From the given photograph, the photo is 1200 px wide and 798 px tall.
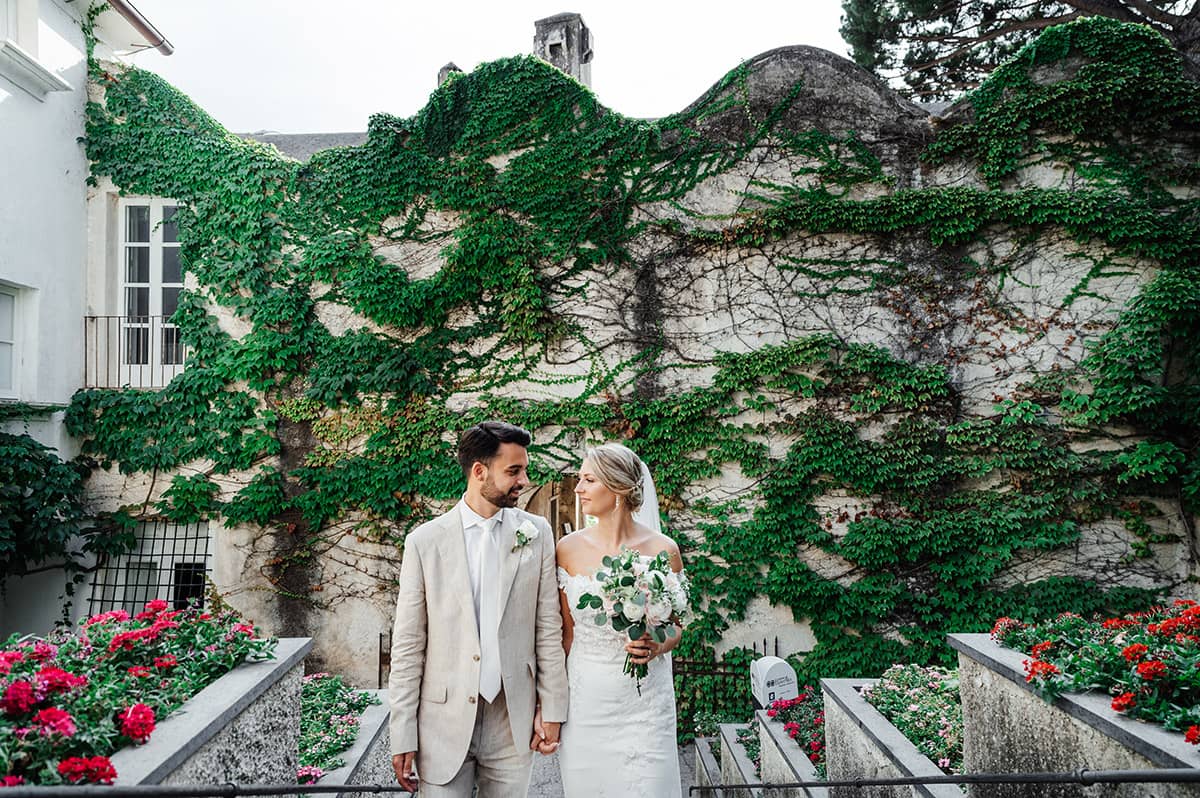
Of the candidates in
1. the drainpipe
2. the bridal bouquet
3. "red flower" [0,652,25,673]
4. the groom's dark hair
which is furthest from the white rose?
the drainpipe

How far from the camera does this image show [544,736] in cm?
332

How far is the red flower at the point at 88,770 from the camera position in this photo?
6.57 ft

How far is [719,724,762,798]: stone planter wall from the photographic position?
590cm

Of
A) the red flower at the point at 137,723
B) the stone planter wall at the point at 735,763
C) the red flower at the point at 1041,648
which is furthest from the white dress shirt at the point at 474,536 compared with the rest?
the stone planter wall at the point at 735,763

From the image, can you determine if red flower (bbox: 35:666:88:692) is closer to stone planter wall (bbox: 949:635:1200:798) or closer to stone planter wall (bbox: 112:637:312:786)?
stone planter wall (bbox: 112:637:312:786)

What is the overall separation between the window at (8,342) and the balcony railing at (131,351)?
2.50 ft

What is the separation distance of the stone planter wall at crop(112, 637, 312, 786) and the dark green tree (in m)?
12.5

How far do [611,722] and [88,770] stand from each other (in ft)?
7.17

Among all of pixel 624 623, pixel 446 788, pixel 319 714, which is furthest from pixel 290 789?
pixel 319 714

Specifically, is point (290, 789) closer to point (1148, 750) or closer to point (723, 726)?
point (1148, 750)

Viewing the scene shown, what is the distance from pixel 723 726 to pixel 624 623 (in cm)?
431

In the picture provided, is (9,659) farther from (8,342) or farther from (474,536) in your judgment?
(8,342)

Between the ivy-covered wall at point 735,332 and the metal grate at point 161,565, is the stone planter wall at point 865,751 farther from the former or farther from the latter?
the metal grate at point 161,565

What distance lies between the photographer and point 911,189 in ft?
29.3
